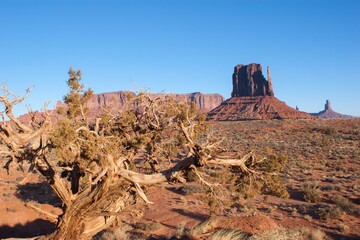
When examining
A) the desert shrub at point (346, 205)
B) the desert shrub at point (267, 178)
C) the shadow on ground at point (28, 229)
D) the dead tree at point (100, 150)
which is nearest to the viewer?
the dead tree at point (100, 150)

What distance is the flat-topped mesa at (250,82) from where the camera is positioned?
136m

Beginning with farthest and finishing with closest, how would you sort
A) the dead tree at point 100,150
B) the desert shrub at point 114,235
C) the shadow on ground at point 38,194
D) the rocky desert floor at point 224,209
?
the shadow on ground at point 38,194
the desert shrub at point 114,235
the rocky desert floor at point 224,209
the dead tree at point 100,150

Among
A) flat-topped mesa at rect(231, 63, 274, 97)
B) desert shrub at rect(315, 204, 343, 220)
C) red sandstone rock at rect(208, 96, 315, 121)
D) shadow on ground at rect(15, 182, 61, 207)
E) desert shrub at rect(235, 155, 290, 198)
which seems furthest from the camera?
flat-topped mesa at rect(231, 63, 274, 97)

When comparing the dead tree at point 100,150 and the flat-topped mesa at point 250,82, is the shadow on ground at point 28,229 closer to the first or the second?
the dead tree at point 100,150

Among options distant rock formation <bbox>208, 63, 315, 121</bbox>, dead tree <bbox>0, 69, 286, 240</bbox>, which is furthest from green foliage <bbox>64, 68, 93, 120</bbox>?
distant rock formation <bbox>208, 63, 315, 121</bbox>

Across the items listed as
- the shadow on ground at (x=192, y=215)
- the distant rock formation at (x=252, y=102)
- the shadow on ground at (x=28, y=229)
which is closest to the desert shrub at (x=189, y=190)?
the shadow on ground at (x=192, y=215)

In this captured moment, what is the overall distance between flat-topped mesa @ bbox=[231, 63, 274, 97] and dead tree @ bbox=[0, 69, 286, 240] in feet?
418

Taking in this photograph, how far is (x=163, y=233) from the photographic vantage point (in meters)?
13.5

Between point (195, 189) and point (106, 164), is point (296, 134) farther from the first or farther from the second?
point (106, 164)

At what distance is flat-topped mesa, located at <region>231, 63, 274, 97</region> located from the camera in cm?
13625

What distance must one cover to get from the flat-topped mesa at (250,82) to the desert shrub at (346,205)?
118715 millimetres

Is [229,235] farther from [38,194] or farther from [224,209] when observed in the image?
[38,194]

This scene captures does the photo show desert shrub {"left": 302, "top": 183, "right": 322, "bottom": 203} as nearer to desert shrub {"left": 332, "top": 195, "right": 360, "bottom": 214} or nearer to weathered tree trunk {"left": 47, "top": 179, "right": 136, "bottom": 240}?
desert shrub {"left": 332, "top": 195, "right": 360, "bottom": 214}

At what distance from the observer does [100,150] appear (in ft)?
27.8
